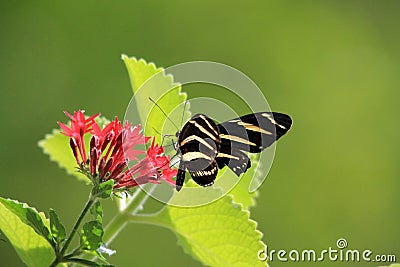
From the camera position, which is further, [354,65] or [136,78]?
[354,65]

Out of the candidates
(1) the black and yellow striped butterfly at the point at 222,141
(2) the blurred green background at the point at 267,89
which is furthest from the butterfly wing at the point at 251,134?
(2) the blurred green background at the point at 267,89

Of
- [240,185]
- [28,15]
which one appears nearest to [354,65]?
[28,15]

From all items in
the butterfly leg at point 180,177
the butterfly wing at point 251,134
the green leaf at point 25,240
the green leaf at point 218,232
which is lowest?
the green leaf at point 25,240

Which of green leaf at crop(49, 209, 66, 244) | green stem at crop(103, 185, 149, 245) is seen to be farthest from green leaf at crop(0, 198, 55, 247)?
green stem at crop(103, 185, 149, 245)

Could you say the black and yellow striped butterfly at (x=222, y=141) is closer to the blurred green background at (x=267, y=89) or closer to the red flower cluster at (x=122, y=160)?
the red flower cluster at (x=122, y=160)

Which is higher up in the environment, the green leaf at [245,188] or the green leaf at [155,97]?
the green leaf at [155,97]

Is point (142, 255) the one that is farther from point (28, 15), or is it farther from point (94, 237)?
point (94, 237)

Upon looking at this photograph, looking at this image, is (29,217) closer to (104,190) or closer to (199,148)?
(104,190)
